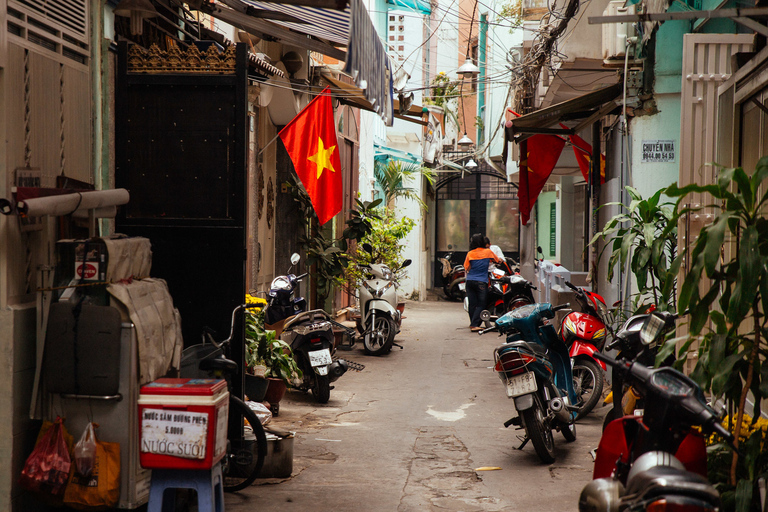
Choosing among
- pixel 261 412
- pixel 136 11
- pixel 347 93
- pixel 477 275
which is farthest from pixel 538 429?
pixel 477 275

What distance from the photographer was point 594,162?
1187cm

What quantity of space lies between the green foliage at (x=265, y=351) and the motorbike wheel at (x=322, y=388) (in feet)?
3.01

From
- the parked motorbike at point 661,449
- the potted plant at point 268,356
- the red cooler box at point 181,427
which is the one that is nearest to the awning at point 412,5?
the potted plant at point 268,356

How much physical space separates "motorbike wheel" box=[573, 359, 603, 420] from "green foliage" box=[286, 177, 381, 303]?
227 inches

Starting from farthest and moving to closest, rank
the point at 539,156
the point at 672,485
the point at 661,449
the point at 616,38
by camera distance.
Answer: the point at 539,156
the point at 616,38
the point at 661,449
the point at 672,485

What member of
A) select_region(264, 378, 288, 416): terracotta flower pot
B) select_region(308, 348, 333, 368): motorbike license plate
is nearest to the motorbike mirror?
select_region(264, 378, 288, 416): terracotta flower pot

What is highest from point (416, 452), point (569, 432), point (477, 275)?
point (477, 275)

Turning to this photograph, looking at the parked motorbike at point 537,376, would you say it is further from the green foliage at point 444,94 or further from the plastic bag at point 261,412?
the green foliage at point 444,94

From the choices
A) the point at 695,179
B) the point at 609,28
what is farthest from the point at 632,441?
the point at 609,28

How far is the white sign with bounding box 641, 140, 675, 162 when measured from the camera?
864 cm

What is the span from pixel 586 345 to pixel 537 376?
4.97 feet

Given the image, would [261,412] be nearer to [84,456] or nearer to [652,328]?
[84,456]

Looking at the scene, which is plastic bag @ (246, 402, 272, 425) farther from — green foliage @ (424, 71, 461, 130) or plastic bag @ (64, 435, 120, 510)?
green foliage @ (424, 71, 461, 130)

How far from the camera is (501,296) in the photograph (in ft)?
50.2
